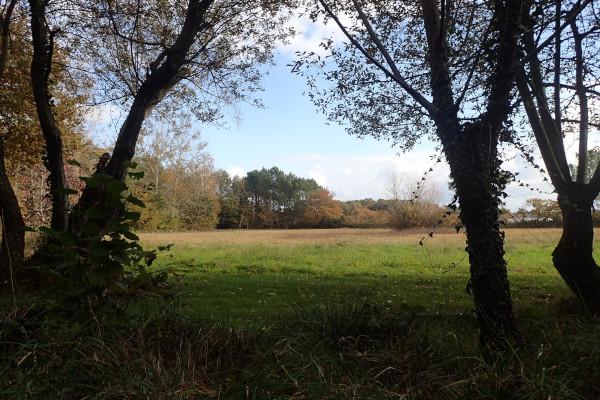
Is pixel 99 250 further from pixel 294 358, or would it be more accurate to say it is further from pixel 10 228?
pixel 10 228

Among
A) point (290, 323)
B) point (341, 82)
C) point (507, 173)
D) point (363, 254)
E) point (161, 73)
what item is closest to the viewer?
point (290, 323)

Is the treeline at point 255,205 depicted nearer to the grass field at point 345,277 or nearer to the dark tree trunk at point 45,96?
the grass field at point 345,277

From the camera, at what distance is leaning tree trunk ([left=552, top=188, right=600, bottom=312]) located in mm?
5469

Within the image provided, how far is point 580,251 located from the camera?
5562mm

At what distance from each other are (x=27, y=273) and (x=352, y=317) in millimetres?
7629

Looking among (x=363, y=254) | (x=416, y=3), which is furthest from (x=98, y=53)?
(x=363, y=254)

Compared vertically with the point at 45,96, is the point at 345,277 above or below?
below

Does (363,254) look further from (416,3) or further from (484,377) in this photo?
(484,377)

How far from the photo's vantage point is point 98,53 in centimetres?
920

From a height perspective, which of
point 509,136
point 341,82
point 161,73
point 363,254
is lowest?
point 363,254

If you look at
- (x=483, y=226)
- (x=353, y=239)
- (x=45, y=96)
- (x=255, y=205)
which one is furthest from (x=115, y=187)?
(x=255, y=205)

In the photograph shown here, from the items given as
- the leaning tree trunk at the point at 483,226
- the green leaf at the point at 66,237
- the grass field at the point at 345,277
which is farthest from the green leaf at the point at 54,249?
the leaning tree trunk at the point at 483,226

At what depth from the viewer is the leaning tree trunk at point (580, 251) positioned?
5469mm

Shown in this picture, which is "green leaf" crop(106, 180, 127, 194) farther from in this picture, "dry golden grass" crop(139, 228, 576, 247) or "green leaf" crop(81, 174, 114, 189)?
"dry golden grass" crop(139, 228, 576, 247)
